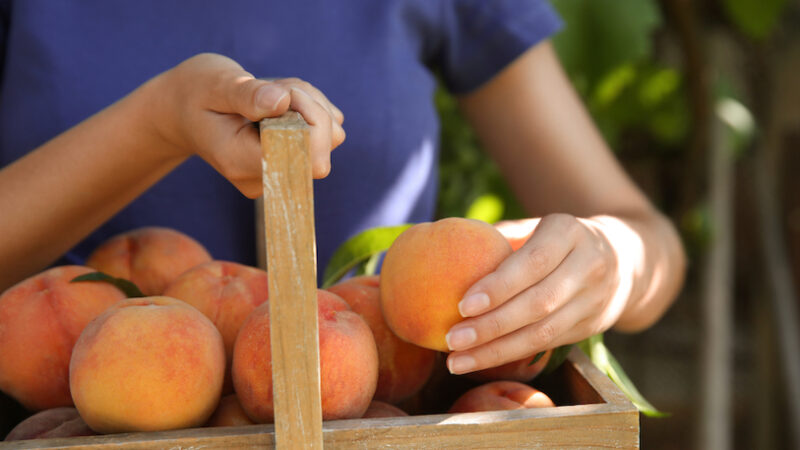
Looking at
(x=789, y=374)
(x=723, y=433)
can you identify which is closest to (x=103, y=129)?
(x=723, y=433)

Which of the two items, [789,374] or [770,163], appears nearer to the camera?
[789,374]

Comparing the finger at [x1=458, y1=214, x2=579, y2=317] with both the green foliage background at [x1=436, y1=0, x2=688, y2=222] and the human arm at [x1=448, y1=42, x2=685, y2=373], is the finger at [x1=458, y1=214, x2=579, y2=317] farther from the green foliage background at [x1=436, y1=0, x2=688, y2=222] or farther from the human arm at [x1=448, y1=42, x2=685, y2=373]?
the green foliage background at [x1=436, y1=0, x2=688, y2=222]

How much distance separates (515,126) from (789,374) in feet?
4.19

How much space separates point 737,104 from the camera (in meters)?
1.93

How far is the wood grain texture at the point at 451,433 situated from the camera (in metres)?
0.36

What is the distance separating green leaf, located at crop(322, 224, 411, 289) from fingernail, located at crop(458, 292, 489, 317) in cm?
15

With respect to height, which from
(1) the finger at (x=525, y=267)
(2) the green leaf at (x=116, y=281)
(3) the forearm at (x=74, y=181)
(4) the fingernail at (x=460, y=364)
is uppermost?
(3) the forearm at (x=74, y=181)

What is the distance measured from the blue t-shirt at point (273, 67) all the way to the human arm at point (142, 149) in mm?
254

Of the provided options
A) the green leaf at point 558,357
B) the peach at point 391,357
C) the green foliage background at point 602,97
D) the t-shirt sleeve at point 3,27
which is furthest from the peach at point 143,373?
the green foliage background at point 602,97

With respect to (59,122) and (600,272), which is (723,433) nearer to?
(600,272)


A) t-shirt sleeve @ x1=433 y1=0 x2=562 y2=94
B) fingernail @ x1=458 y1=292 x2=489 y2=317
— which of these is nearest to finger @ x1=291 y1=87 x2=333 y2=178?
fingernail @ x1=458 y1=292 x2=489 y2=317

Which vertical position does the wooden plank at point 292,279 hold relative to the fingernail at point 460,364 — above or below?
above

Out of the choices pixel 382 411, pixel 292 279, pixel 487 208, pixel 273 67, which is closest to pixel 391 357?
pixel 382 411

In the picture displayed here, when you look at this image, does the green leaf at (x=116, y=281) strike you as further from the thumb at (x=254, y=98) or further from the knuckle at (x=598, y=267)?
the knuckle at (x=598, y=267)
